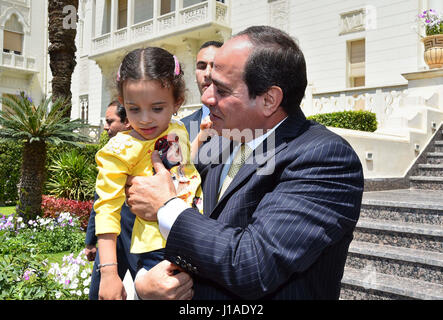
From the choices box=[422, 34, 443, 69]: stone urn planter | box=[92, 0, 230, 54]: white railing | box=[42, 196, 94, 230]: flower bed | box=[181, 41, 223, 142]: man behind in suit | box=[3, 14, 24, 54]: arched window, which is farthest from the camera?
box=[3, 14, 24, 54]: arched window

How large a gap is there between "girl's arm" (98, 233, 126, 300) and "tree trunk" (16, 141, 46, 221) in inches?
262

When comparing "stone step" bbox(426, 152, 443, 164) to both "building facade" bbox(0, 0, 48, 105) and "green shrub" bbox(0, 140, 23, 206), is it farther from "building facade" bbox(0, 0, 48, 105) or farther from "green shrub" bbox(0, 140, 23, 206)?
"building facade" bbox(0, 0, 48, 105)

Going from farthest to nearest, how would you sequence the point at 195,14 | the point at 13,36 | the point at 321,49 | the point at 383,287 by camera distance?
the point at 13,36 → the point at 195,14 → the point at 321,49 → the point at 383,287

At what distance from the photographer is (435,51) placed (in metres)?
8.88

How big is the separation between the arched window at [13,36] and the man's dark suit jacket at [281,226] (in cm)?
3138

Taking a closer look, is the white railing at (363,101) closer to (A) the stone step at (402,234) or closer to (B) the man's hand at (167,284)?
(A) the stone step at (402,234)

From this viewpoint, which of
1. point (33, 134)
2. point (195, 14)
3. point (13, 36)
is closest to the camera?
point (33, 134)

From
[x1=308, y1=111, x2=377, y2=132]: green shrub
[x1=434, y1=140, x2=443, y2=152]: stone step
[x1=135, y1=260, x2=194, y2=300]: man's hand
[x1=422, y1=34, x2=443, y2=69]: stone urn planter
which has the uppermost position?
[x1=422, y1=34, x2=443, y2=69]: stone urn planter

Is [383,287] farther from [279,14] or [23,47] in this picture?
[23,47]

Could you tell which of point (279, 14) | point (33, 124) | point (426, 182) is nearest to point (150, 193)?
point (33, 124)

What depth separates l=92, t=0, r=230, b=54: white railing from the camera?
694 inches

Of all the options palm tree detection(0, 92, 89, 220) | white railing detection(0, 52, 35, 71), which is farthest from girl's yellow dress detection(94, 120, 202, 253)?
white railing detection(0, 52, 35, 71)

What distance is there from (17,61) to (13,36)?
1761mm

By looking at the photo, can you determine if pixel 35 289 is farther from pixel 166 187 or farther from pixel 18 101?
pixel 18 101
